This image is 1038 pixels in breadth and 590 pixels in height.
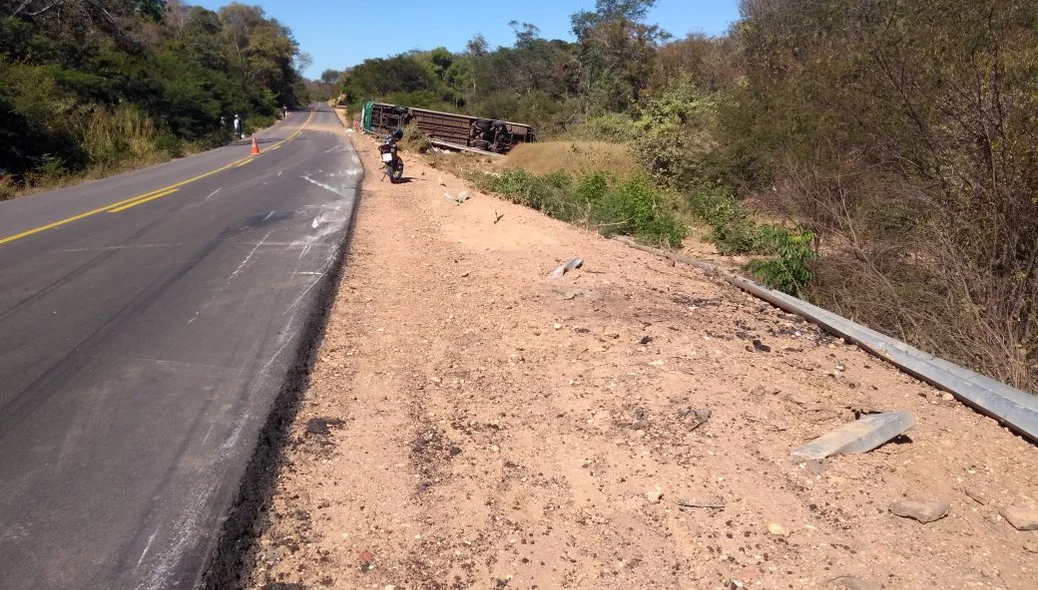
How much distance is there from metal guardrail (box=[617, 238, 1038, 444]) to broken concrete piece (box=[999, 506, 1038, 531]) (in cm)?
85

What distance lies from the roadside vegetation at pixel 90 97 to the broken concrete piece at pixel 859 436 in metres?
16.9

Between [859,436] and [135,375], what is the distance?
4.91 m

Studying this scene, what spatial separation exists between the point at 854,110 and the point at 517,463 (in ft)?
28.0

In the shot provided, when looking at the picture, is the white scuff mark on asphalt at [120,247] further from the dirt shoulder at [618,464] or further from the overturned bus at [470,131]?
the overturned bus at [470,131]

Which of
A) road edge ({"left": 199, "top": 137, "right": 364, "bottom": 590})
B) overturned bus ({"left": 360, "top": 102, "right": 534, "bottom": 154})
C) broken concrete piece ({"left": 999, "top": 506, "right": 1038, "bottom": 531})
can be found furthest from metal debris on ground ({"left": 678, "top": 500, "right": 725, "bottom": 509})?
overturned bus ({"left": 360, "top": 102, "right": 534, "bottom": 154})

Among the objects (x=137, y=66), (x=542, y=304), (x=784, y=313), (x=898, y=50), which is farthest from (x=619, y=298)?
→ (x=137, y=66)

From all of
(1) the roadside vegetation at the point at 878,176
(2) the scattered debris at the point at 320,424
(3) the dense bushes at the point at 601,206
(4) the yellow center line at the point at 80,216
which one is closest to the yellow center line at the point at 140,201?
(4) the yellow center line at the point at 80,216

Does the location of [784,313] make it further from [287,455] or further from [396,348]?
[287,455]

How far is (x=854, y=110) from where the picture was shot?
9.83m

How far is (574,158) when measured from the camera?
71.9 feet

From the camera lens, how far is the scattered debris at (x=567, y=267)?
7.71 m

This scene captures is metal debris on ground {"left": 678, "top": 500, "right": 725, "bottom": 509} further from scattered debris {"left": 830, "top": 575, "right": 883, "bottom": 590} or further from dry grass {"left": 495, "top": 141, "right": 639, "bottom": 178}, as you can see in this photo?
dry grass {"left": 495, "top": 141, "right": 639, "bottom": 178}

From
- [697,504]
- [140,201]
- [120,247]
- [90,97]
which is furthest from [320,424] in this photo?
[90,97]

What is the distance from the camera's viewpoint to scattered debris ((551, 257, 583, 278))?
25.3 feet
